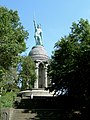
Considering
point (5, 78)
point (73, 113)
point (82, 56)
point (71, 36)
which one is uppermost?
point (71, 36)

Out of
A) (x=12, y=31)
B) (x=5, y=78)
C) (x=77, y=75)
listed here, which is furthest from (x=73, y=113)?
(x=12, y=31)

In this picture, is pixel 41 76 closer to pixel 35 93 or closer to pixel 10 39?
pixel 35 93

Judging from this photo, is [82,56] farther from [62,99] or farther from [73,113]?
[62,99]

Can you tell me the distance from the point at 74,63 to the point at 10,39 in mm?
7874

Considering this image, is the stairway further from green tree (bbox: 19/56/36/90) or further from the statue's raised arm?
the statue's raised arm

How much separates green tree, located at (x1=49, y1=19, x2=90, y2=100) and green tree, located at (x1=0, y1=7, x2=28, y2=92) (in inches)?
224

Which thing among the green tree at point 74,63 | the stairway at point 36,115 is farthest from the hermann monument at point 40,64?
the stairway at point 36,115

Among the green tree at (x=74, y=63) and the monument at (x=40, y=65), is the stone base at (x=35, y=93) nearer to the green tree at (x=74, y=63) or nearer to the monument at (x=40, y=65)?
the monument at (x=40, y=65)

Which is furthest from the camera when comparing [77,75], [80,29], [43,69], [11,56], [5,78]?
[43,69]

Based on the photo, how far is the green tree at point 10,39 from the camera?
2530 centimetres

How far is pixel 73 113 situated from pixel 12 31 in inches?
359

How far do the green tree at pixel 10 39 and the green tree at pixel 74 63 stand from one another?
5.70 m

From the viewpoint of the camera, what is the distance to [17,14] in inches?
1093

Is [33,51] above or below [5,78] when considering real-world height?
above
